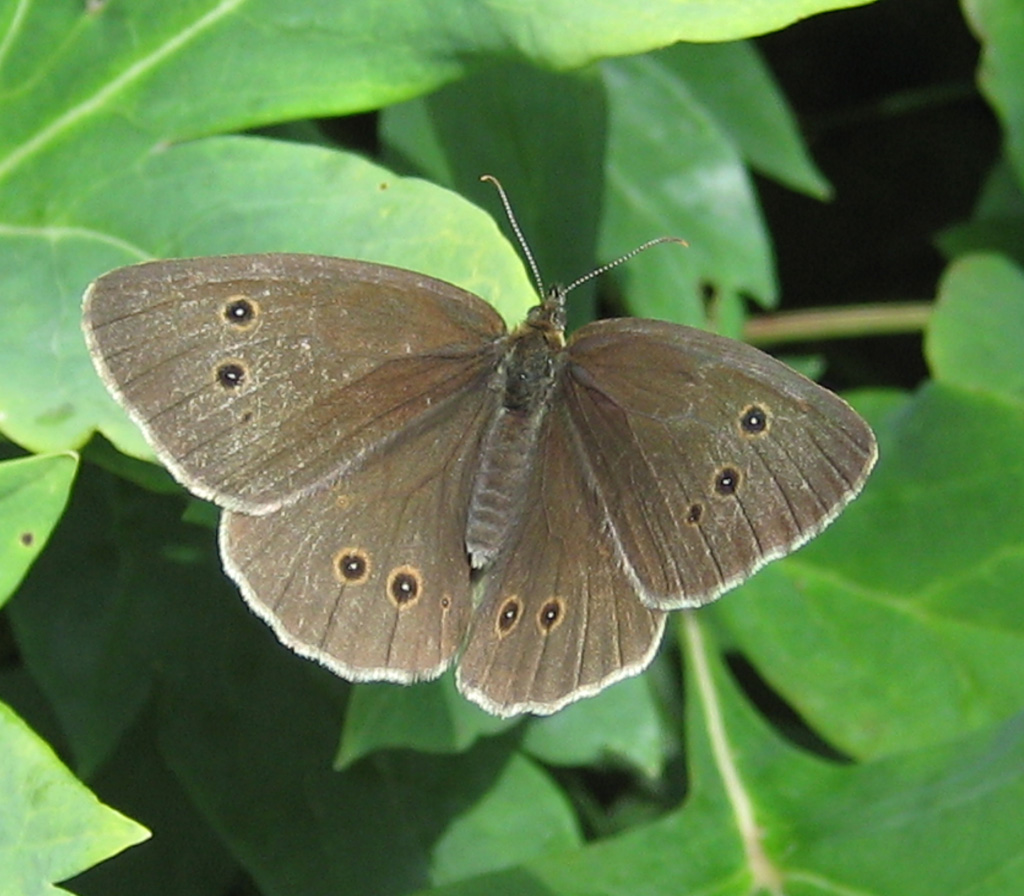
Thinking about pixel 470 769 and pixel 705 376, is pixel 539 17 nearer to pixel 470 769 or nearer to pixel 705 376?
pixel 705 376

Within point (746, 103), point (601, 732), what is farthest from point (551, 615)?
point (746, 103)

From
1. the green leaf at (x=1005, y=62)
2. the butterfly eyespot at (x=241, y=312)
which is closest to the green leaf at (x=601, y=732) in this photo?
the butterfly eyespot at (x=241, y=312)

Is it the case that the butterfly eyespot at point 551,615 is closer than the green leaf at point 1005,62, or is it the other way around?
the butterfly eyespot at point 551,615

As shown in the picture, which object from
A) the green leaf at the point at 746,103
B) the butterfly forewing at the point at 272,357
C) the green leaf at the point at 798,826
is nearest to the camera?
the butterfly forewing at the point at 272,357

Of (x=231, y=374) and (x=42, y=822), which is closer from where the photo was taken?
(x=42, y=822)

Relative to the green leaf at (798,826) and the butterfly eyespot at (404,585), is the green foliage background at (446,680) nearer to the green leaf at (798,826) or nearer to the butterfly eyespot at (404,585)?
the green leaf at (798,826)

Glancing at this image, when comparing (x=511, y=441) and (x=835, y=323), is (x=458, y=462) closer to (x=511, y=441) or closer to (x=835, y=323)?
(x=511, y=441)
